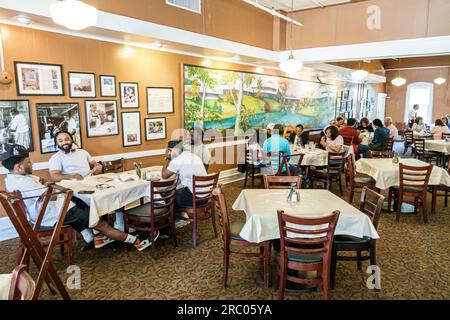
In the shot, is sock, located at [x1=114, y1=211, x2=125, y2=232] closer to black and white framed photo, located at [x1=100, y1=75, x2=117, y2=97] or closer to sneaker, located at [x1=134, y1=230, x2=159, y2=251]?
sneaker, located at [x1=134, y1=230, x2=159, y2=251]

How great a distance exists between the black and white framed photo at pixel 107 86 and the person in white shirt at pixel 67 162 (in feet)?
3.18

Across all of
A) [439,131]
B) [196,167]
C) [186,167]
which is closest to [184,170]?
[186,167]

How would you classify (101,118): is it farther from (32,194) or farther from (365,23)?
(365,23)

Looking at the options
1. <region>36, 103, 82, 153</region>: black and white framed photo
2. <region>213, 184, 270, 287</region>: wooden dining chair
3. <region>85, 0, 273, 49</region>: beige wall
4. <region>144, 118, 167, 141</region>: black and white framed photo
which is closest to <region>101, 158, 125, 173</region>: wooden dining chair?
<region>36, 103, 82, 153</region>: black and white framed photo

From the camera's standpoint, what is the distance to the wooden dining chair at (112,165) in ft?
15.4

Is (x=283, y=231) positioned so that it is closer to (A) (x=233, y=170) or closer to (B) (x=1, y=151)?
(B) (x=1, y=151)

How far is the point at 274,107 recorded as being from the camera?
28.2 ft

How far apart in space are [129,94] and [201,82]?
1658 millimetres

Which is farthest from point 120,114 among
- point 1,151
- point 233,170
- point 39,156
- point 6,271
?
point 233,170

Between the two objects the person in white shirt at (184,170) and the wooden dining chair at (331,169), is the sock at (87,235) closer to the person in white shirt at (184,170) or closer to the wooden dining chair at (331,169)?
the person in white shirt at (184,170)

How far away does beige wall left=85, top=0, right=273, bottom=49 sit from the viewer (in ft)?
15.5

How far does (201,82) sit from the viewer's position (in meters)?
6.40

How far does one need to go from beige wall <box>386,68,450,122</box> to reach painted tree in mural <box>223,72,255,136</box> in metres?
10.5
